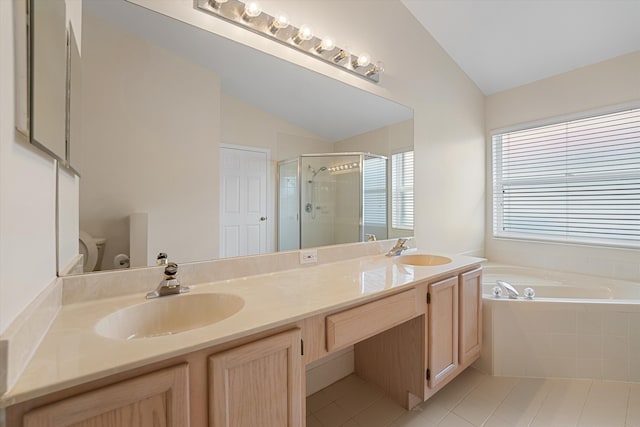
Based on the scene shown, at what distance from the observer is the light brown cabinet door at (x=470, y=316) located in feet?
5.76

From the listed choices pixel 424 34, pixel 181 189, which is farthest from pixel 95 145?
pixel 424 34

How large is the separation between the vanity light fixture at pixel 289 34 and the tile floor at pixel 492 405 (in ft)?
7.24

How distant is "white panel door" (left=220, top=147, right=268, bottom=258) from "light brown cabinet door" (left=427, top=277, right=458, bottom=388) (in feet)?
3.28

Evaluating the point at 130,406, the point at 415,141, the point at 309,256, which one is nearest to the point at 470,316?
the point at 309,256

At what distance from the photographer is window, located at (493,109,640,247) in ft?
7.86

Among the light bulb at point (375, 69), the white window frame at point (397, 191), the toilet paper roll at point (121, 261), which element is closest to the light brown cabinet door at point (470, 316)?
the white window frame at point (397, 191)

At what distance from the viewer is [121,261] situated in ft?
3.75

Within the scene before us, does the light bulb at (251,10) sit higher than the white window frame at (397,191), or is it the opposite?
the light bulb at (251,10)

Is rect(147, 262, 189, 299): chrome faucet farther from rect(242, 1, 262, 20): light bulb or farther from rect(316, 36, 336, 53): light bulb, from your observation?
rect(316, 36, 336, 53): light bulb

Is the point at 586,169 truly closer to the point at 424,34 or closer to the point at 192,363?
the point at 424,34

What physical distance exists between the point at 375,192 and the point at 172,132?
147cm

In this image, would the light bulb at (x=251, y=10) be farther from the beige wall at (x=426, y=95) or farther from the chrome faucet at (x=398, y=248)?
the chrome faucet at (x=398, y=248)

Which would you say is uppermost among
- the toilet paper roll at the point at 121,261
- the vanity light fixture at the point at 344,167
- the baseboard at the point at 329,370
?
the vanity light fixture at the point at 344,167

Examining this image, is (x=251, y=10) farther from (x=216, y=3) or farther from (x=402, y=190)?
(x=402, y=190)
